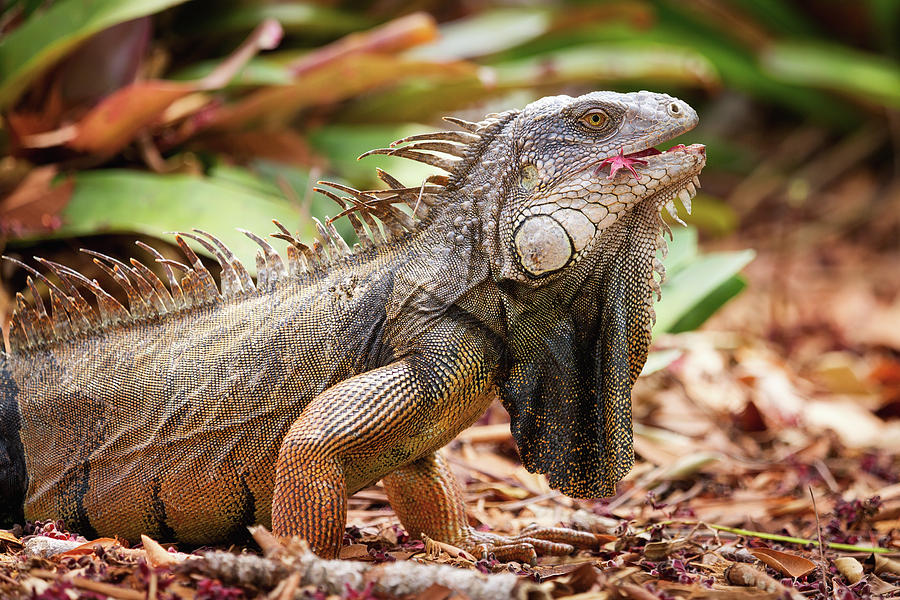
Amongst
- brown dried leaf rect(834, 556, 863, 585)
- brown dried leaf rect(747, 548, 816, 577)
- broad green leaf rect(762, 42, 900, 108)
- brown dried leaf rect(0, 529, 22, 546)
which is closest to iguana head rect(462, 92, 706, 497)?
brown dried leaf rect(747, 548, 816, 577)

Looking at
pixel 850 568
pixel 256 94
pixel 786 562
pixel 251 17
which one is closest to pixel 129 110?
pixel 256 94

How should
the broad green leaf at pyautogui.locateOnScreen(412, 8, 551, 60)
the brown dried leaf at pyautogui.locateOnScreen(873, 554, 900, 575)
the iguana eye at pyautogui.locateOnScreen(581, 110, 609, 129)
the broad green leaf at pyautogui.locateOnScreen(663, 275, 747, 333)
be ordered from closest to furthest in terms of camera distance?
the iguana eye at pyautogui.locateOnScreen(581, 110, 609, 129) → the brown dried leaf at pyautogui.locateOnScreen(873, 554, 900, 575) → the broad green leaf at pyautogui.locateOnScreen(663, 275, 747, 333) → the broad green leaf at pyautogui.locateOnScreen(412, 8, 551, 60)

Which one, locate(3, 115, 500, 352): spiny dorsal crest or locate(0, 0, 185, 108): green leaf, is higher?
locate(0, 0, 185, 108): green leaf

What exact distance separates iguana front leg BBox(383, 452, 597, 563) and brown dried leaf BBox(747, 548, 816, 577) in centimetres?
71

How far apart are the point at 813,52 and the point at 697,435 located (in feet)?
20.0

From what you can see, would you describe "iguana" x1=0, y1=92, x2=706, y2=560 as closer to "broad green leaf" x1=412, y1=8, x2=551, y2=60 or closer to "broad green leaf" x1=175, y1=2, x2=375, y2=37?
"broad green leaf" x1=412, y1=8, x2=551, y2=60

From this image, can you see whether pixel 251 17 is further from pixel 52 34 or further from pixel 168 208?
pixel 168 208

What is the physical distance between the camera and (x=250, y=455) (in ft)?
12.1

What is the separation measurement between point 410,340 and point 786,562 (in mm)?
1846

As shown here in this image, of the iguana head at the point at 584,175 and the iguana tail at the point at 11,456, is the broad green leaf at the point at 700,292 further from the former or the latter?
the iguana tail at the point at 11,456

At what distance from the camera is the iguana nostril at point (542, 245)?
11.5ft

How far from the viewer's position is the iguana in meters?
3.54

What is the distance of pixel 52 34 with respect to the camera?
5.74 metres


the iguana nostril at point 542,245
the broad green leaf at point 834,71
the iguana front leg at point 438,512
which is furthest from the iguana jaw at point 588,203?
the broad green leaf at point 834,71
